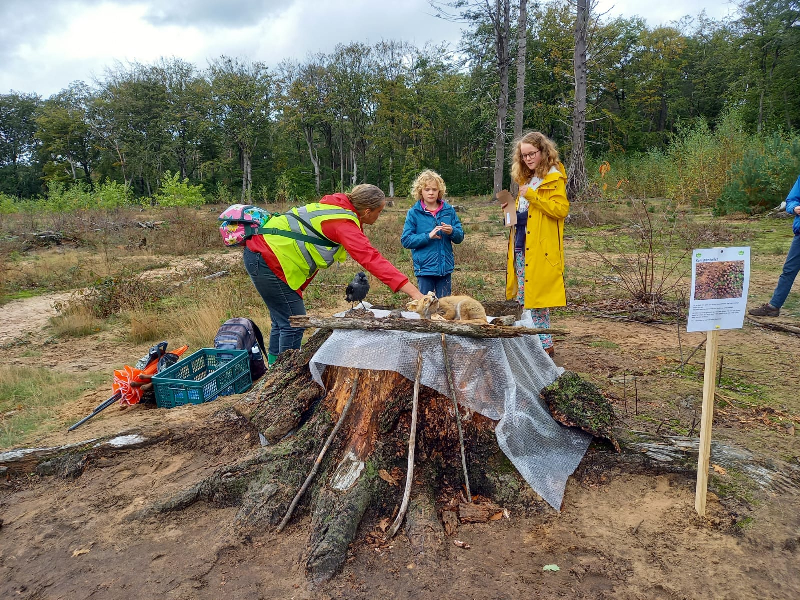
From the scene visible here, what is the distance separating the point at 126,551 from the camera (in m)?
2.32

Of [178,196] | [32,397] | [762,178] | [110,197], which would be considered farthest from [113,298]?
[110,197]

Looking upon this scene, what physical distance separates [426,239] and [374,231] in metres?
9.63

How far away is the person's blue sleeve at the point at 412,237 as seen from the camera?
427 centimetres

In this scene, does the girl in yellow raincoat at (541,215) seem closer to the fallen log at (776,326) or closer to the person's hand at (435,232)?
the person's hand at (435,232)

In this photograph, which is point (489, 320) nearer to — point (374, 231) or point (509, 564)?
point (509, 564)

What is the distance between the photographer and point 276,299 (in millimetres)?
3703

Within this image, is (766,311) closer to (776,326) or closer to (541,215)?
(776,326)

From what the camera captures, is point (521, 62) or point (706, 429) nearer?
point (706, 429)

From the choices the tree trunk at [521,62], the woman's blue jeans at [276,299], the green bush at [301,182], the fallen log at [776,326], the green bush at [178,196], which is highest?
the tree trunk at [521,62]

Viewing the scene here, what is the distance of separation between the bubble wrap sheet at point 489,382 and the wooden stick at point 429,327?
47mm

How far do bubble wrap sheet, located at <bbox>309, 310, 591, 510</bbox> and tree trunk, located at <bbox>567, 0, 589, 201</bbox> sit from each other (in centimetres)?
1280

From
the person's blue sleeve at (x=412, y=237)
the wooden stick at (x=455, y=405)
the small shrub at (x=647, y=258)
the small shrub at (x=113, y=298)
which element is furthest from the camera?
the small shrub at (x=113, y=298)

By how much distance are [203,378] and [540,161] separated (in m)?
3.17

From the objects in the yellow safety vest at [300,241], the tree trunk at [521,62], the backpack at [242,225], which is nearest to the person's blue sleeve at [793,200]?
the yellow safety vest at [300,241]
